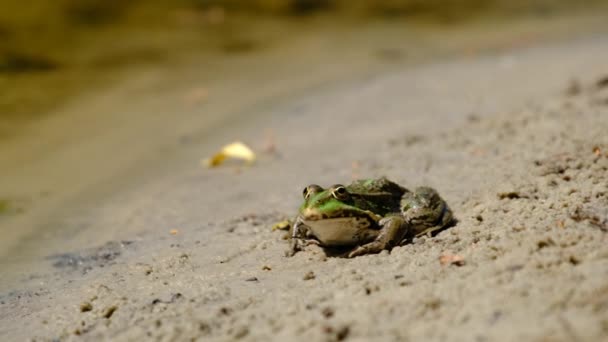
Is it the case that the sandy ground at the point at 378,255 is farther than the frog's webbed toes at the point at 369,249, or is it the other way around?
the frog's webbed toes at the point at 369,249

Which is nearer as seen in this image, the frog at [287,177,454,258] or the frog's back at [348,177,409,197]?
the frog at [287,177,454,258]

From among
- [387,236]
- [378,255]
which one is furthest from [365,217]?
[378,255]

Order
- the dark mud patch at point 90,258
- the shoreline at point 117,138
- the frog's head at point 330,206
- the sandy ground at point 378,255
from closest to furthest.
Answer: the sandy ground at point 378,255 → the frog's head at point 330,206 → the dark mud patch at point 90,258 → the shoreline at point 117,138

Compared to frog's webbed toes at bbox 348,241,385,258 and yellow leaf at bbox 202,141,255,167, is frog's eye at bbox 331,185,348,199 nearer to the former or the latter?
frog's webbed toes at bbox 348,241,385,258

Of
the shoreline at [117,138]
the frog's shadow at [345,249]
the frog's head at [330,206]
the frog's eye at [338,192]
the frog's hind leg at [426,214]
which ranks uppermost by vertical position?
the frog's eye at [338,192]

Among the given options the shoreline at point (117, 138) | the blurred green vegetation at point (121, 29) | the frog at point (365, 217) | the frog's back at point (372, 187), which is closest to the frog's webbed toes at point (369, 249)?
the frog at point (365, 217)

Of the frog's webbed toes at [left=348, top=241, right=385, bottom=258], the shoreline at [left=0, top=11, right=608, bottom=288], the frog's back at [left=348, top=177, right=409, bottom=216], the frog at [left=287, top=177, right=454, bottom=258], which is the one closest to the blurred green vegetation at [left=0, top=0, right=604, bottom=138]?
the shoreline at [left=0, top=11, right=608, bottom=288]

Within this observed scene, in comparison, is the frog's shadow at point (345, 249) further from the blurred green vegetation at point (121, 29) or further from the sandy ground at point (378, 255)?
the blurred green vegetation at point (121, 29)
